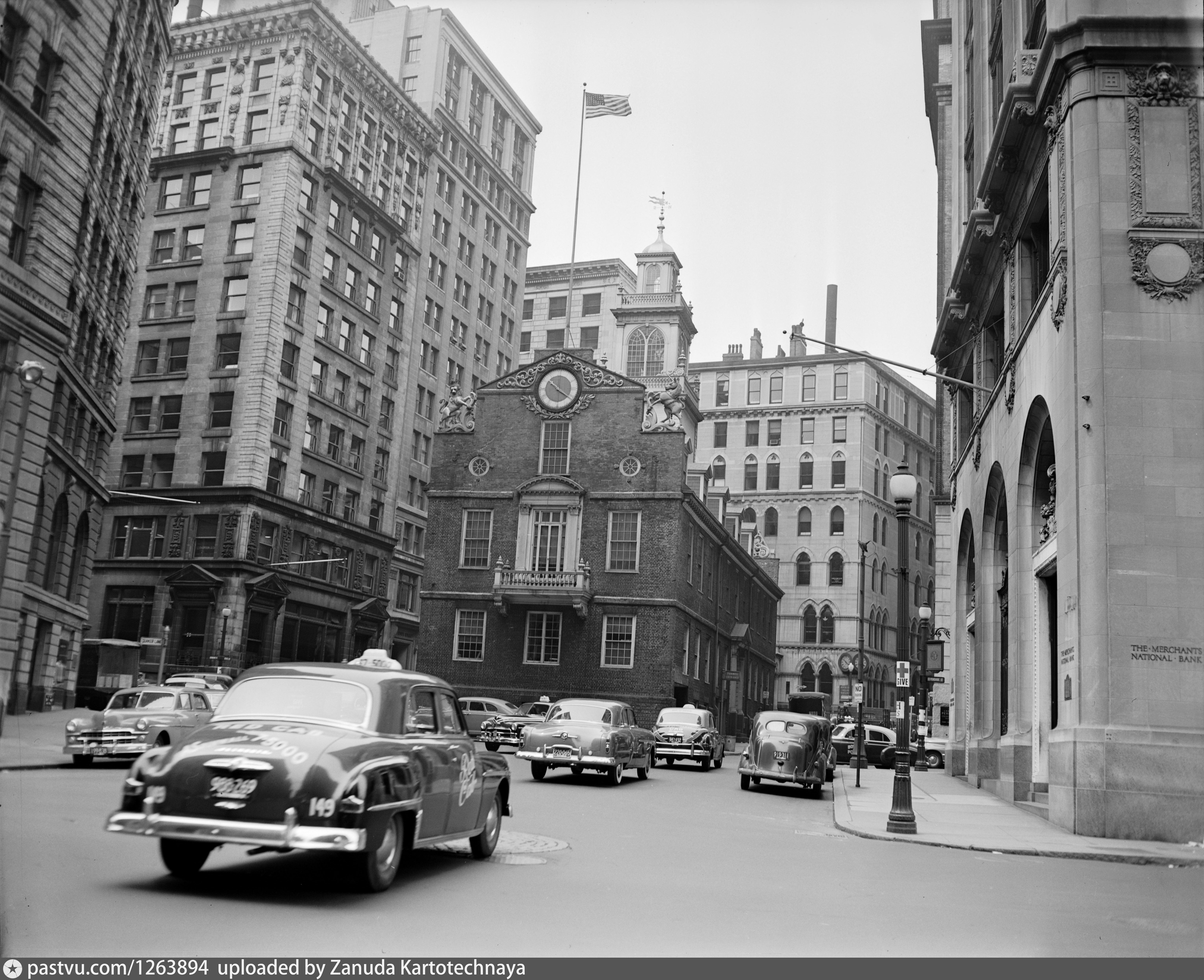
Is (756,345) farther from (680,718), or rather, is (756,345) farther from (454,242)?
(680,718)

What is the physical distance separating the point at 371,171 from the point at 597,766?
50.3 m

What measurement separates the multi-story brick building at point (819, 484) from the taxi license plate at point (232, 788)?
80.0m

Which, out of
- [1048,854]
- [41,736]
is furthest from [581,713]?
[1048,854]

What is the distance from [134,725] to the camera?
1975 cm

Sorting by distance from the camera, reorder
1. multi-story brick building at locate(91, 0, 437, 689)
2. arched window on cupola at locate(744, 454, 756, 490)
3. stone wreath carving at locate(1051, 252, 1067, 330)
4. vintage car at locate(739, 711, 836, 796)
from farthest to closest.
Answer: arched window on cupola at locate(744, 454, 756, 490)
multi-story brick building at locate(91, 0, 437, 689)
vintage car at locate(739, 711, 836, 796)
stone wreath carving at locate(1051, 252, 1067, 330)

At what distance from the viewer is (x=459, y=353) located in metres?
76.0

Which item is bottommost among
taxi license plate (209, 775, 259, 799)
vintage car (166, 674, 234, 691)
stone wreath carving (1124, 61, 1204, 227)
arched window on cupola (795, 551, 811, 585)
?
taxi license plate (209, 775, 259, 799)

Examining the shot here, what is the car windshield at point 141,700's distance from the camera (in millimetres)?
20953

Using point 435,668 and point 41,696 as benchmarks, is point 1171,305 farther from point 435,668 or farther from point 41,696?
point 435,668

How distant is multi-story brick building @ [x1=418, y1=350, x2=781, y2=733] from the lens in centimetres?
4834

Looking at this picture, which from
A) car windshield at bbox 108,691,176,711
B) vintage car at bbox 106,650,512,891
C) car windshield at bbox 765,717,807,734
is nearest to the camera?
vintage car at bbox 106,650,512,891

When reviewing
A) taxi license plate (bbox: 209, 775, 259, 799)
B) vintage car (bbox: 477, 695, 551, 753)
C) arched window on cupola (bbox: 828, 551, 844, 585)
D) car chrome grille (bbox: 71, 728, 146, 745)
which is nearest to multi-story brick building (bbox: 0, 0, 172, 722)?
taxi license plate (bbox: 209, 775, 259, 799)

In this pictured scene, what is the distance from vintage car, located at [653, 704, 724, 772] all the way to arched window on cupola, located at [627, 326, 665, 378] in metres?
41.8

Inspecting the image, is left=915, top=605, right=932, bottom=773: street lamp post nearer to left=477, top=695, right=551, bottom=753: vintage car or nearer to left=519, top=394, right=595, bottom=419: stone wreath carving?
left=477, top=695, right=551, bottom=753: vintage car
